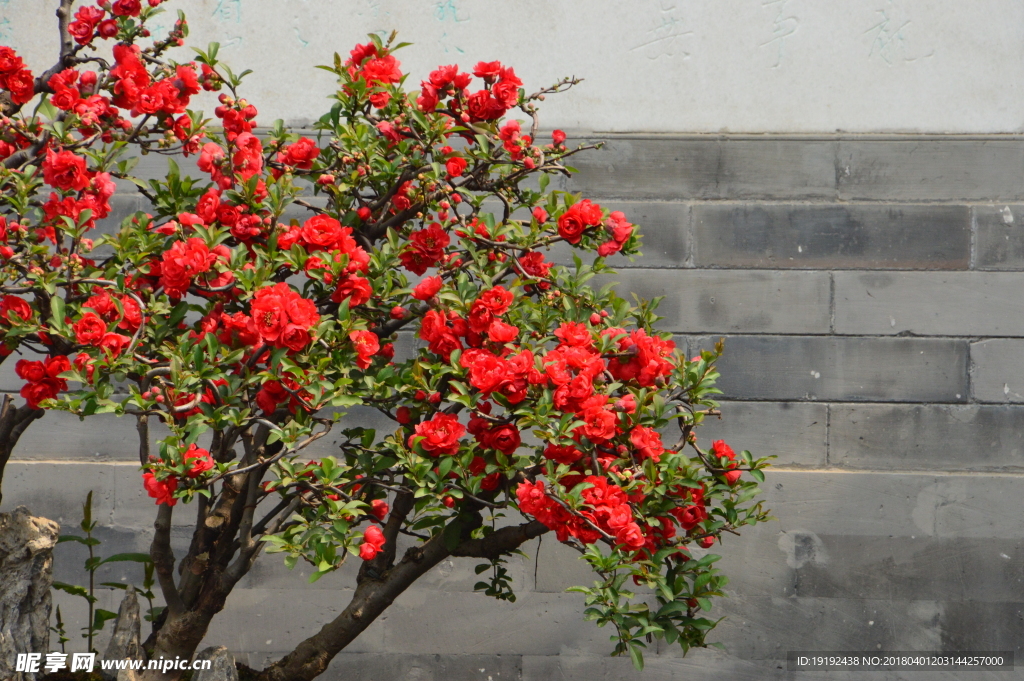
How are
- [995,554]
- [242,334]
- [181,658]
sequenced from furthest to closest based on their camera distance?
[995,554] → [181,658] → [242,334]

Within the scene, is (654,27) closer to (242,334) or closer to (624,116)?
(624,116)

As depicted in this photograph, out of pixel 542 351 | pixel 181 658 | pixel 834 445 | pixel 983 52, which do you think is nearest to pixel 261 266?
pixel 542 351

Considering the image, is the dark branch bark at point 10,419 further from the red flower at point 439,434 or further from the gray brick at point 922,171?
the gray brick at point 922,171

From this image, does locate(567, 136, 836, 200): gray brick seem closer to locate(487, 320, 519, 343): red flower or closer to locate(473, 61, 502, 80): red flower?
locate(473, 61, 502, 80): red flower

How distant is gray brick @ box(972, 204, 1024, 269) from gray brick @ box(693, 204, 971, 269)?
2.5 inches

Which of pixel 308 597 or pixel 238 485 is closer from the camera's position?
pixel 238 485

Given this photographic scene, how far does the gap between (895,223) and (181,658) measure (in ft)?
10.2

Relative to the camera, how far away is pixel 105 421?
341 cm

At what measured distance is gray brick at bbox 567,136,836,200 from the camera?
3.40 metres

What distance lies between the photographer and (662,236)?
3.43m

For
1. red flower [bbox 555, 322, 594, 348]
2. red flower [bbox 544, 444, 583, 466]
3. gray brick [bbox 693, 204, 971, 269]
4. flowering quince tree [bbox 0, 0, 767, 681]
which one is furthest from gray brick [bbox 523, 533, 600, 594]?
red flower [bbox 555, 322, 594, 348]

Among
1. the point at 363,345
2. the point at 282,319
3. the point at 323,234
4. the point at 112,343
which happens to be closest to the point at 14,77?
the point at 112,343

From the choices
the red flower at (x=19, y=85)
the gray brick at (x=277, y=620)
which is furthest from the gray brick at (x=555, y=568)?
the red flower at (x=19, y=85)

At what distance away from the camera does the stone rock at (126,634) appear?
7.47 ft
